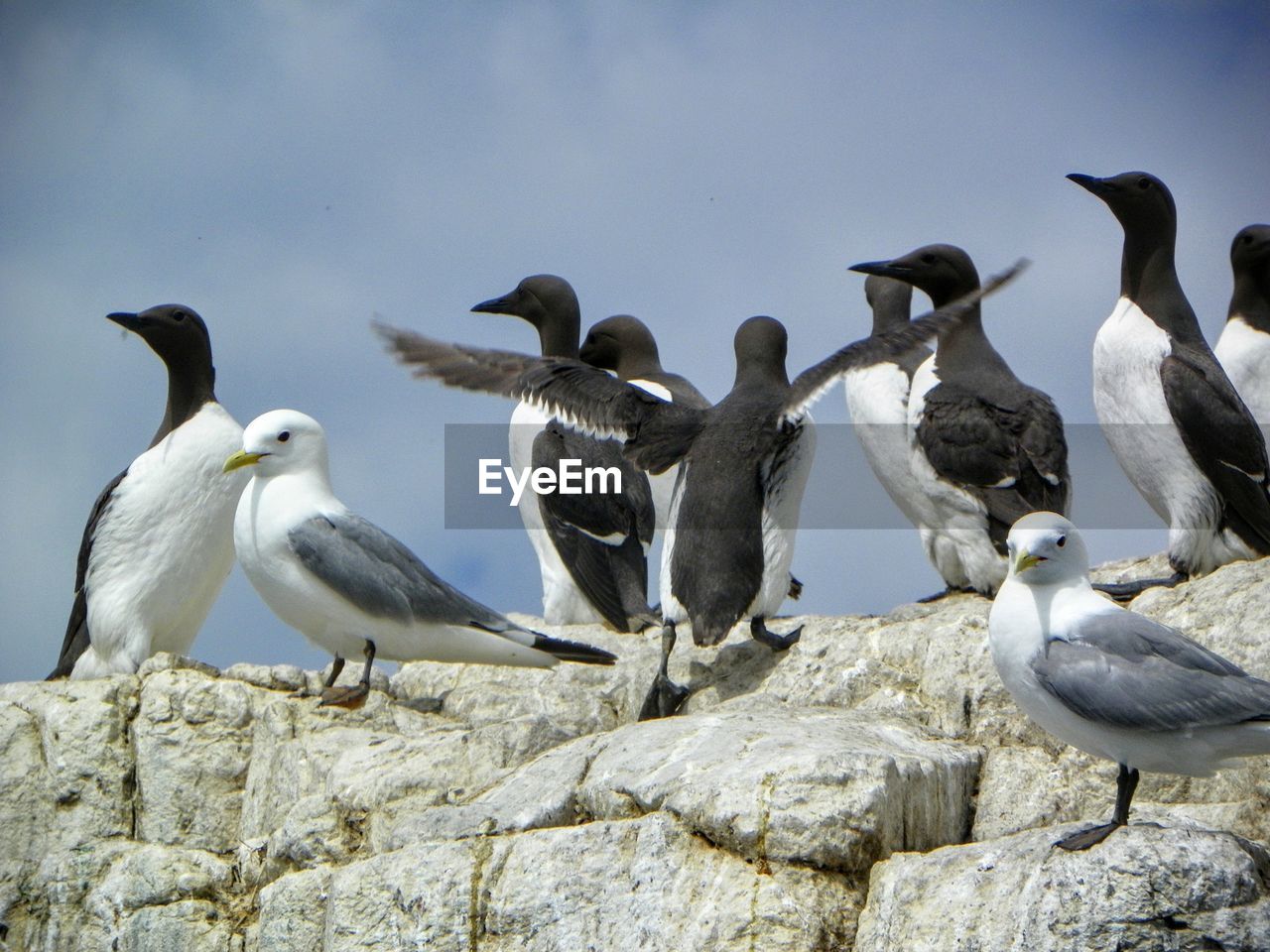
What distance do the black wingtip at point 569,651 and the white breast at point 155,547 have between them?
9.09ft

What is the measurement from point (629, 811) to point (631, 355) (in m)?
7.61

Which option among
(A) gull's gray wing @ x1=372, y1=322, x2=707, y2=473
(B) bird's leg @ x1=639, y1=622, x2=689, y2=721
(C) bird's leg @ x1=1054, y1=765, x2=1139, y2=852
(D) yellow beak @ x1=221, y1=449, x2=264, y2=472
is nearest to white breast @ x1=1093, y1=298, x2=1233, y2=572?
(A) gull's gray wing @ x1=372, y1=322, x2=707, y2=473

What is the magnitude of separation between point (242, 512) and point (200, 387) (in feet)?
7.49

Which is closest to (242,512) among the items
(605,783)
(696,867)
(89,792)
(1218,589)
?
(89,792)

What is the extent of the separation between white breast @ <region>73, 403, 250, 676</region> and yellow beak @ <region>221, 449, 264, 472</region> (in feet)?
4.96

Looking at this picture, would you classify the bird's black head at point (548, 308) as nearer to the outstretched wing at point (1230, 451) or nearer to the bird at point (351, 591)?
the bird at point (351, 591)

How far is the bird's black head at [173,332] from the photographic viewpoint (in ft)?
36.6

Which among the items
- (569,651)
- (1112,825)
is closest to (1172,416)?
(569,651)

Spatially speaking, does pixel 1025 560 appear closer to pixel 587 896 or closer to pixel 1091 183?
pixel 587 896

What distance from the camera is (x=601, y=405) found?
30.9ft

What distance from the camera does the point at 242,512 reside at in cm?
910

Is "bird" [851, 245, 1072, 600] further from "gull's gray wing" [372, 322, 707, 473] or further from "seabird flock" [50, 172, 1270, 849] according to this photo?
"gull's gray wing" [372, 322, 707, 473]

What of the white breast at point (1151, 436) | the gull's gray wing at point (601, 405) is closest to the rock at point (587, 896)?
the gull's gray wing at point (601, 405)

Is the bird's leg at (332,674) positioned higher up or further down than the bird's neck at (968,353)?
further down
